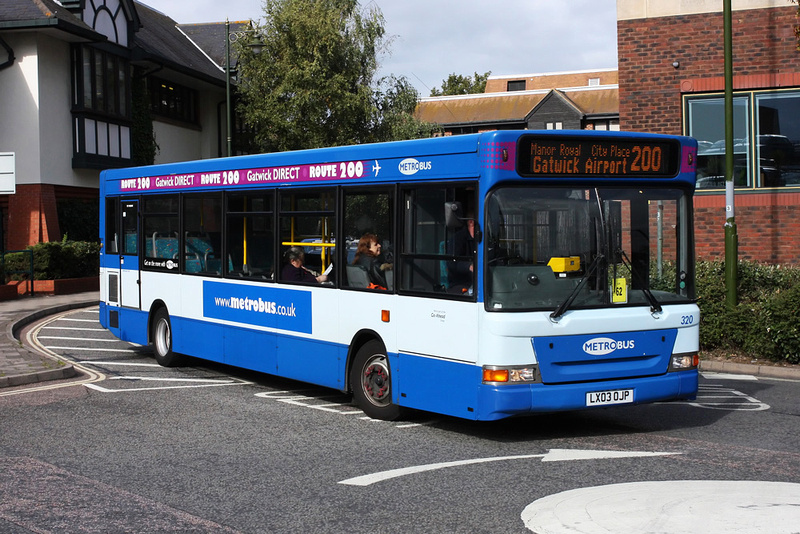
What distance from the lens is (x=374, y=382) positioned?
31.9 ft

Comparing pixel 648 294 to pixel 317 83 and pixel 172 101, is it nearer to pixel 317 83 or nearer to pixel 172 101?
pixel 317 83

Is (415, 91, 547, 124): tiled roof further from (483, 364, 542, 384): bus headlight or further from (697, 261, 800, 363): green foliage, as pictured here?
(483, 364, 542, 384): bus headlight

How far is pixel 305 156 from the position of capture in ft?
35.3

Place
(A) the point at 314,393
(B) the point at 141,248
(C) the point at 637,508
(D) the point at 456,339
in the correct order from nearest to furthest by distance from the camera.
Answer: (C) the point at 637,508 < (D) the point at 456,339 < (A) the point at 314,393 < (B) the point at 141,248

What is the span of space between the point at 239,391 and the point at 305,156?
2.89 m

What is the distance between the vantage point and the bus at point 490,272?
8.27m

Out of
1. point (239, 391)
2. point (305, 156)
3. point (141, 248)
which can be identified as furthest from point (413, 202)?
point (141, 248)

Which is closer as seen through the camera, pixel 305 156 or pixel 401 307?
pixel 401 307

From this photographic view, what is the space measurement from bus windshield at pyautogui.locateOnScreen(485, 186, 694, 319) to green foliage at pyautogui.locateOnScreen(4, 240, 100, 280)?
2050 centimetres

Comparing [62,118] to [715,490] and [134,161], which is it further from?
[715,490]

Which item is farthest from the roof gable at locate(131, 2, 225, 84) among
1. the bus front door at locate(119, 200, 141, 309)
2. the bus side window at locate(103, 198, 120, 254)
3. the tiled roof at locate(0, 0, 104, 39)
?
the bus front door at locate(119, 200, 141, 309)

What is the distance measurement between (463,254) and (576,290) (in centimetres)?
100

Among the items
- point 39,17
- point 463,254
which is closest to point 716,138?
point 463,254

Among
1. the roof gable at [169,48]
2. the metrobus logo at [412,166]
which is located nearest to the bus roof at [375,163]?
the metrobus logo at [412,166]
